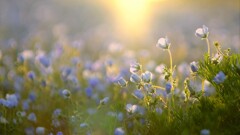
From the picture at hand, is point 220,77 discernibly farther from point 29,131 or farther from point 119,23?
point 119,23

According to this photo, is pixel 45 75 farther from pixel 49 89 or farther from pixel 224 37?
pixel 224 37

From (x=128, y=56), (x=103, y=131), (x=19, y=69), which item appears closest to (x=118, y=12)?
(x=128, y=56)

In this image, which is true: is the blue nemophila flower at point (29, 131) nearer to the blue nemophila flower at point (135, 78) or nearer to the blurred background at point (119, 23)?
the blue nemophila flower at point (135, 78)

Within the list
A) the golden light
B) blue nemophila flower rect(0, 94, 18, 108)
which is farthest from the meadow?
the golden light

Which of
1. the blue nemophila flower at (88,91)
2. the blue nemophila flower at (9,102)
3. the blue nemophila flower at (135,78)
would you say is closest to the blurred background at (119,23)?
the blue nemophila flower at (88,91)

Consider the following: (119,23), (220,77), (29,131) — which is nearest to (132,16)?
(119,23)
